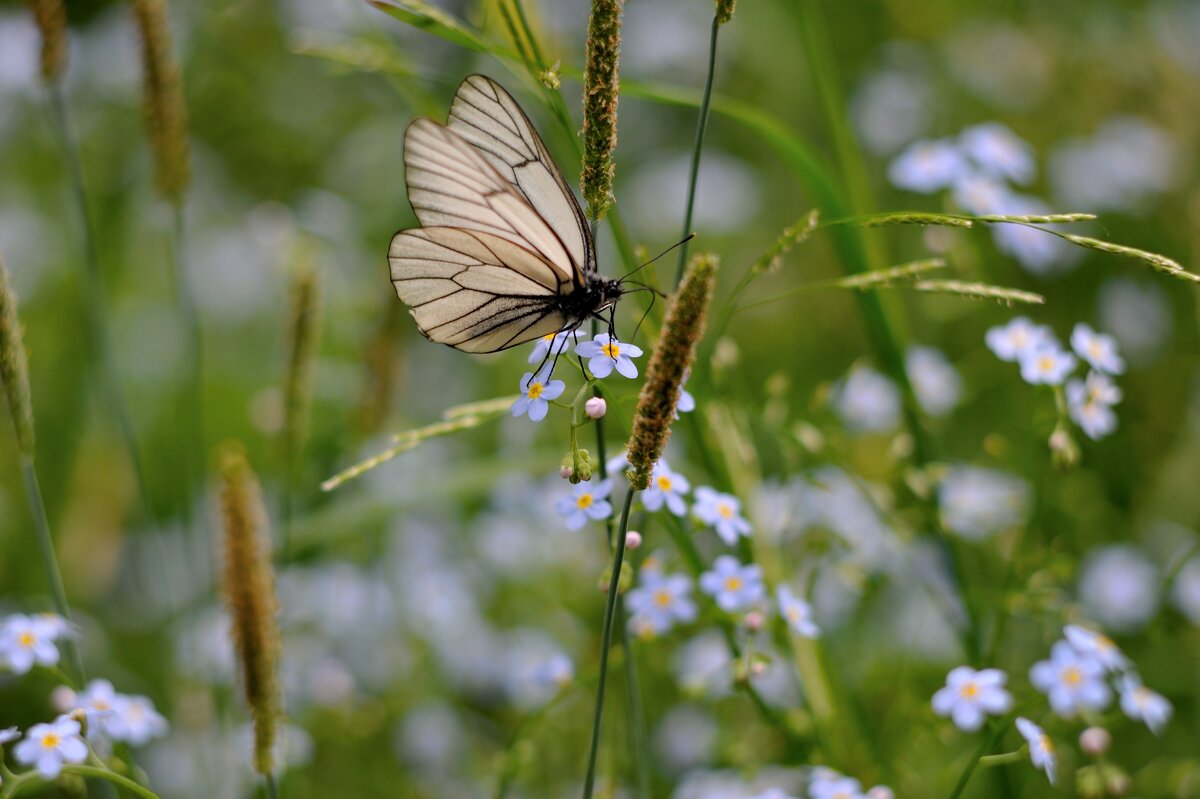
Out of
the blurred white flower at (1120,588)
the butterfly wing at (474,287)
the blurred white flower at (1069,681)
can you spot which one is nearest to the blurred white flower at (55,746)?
the butterfly wing at (474,287)

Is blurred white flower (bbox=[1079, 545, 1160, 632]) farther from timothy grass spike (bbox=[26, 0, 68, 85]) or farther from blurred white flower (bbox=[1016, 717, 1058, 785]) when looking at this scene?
timothy grass spike (bbox=[26, 0, 68, 85])

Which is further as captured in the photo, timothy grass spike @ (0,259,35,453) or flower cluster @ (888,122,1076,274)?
flower cluster @ (888,122,1076,274)

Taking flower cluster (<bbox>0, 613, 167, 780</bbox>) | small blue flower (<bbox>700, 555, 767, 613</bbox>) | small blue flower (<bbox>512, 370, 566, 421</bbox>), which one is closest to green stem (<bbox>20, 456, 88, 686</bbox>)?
flower cluster (<bbox>0, 613, 167, 780</bbox>)

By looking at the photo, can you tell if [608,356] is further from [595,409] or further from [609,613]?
[609,613]

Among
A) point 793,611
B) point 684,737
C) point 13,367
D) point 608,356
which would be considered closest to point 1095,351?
point 793,611

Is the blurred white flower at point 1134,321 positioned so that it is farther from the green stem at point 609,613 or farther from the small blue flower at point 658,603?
the green stem at point 609,613
